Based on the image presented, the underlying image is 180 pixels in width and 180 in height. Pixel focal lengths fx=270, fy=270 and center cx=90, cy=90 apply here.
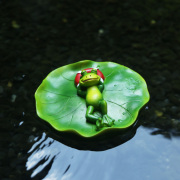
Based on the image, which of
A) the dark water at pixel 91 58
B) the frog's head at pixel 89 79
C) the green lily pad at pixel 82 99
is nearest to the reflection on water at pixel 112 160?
the dark water at pixel 91 58

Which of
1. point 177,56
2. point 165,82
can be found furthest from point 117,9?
point 165,82

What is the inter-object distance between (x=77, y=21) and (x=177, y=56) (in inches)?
38.6

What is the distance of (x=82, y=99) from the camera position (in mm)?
1587

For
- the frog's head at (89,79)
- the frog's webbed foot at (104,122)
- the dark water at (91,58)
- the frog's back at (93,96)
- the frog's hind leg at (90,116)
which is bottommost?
the dark water at (91,58)

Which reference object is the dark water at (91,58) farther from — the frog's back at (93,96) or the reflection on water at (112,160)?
the frog's back at (93,96)

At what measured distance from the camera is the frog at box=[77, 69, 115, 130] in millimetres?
1394

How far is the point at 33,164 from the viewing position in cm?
137

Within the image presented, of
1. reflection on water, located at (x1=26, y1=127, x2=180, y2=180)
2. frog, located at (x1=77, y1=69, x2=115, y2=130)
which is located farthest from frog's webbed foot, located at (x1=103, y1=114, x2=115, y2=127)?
reflection on water, located at (x1=26, y1=127, x2=180, y2=180)

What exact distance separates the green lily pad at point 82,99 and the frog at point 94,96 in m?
0.03

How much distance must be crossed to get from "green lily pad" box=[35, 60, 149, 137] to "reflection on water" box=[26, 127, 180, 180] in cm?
12

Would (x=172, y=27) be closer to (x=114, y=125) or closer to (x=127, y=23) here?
(x=127, y=23)

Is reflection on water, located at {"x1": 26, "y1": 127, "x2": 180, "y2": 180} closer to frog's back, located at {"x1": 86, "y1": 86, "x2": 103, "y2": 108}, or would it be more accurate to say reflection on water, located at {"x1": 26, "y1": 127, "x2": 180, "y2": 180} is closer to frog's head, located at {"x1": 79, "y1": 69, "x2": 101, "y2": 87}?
frog's back, located at {"x1": 86, "y1": 86, "x2": 103, "y2": 108}

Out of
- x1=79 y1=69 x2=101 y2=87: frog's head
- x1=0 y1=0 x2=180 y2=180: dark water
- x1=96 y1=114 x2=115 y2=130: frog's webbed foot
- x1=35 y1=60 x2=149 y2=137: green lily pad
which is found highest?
x1=79 y1=69 x2=101 y2=87: frog's head

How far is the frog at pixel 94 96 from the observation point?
139 centimetres
